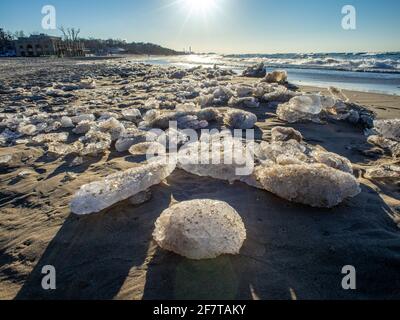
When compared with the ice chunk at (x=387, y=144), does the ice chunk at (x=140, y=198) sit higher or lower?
lower

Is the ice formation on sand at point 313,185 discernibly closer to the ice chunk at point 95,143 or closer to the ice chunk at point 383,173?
the ice chunk at point 383,173

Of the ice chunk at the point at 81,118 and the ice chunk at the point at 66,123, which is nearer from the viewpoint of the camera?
the ice chunk at the point at 66,123

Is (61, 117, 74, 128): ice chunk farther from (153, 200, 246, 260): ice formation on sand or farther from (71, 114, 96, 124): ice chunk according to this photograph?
(153, 200, 246, 260): ice formation on sand

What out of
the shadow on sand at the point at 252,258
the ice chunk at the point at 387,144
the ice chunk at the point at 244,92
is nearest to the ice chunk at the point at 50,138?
the shadow on sand at the point at 252,258

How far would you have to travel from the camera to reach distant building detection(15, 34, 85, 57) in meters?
57.6

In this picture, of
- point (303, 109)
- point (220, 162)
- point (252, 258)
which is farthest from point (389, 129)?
point (252, 258)

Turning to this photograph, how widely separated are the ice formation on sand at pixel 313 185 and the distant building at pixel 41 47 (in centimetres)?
6512

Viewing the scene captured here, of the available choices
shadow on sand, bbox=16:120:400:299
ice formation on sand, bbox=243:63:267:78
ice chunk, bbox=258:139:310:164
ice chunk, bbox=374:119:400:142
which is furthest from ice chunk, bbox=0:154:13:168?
ice formation on sand, bbox=243:63:267:78

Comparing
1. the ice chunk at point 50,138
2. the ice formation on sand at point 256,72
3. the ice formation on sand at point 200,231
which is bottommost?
the ice formation on sand at point 200,231

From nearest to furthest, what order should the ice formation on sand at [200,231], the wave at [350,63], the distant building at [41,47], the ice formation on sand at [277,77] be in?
the ice formation on sand at [200,231] → the ice formation on sand at [277,77] → the wave at [350,63] → the distant building at [41,47]

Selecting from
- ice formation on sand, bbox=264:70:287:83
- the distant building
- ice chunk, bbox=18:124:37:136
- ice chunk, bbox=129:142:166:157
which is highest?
the distant building

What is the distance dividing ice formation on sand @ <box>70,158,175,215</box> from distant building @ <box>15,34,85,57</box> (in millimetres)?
64473

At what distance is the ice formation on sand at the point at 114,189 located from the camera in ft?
6.25
